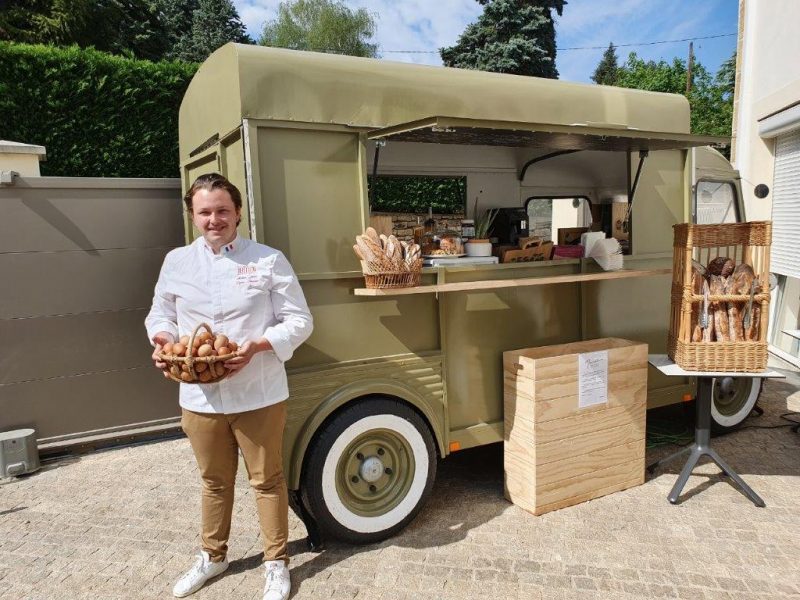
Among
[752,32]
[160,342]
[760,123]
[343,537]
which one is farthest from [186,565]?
[752,32]

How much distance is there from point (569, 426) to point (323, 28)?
92.8 feet

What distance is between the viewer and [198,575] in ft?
9.98

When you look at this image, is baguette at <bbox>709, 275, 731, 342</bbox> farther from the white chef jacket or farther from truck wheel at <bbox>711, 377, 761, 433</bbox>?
the white chef jacket

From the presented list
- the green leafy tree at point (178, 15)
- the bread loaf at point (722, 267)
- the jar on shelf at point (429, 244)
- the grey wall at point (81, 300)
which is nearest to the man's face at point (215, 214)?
the jar on shelf at point (429, 244)

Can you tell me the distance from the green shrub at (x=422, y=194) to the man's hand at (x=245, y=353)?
6.69ft

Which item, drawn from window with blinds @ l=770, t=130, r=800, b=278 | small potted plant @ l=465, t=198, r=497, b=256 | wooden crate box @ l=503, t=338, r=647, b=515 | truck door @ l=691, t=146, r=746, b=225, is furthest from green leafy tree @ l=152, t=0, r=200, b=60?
wooden crate box @ l=503, t=338, r=647, b=515

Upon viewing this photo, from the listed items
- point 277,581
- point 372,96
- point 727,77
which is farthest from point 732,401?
point 727,77

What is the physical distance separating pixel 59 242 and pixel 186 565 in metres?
3.07

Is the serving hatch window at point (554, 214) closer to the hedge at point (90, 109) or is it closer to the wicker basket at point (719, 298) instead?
the wicker basket at point (719, 298)

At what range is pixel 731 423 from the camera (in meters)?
5.24

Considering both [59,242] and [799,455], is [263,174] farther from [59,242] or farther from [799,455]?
[799,455]

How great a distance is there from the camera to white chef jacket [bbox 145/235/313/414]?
9.16 feet

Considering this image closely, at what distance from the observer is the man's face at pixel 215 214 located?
2752mm

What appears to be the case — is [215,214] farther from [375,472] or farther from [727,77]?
[727,77]
